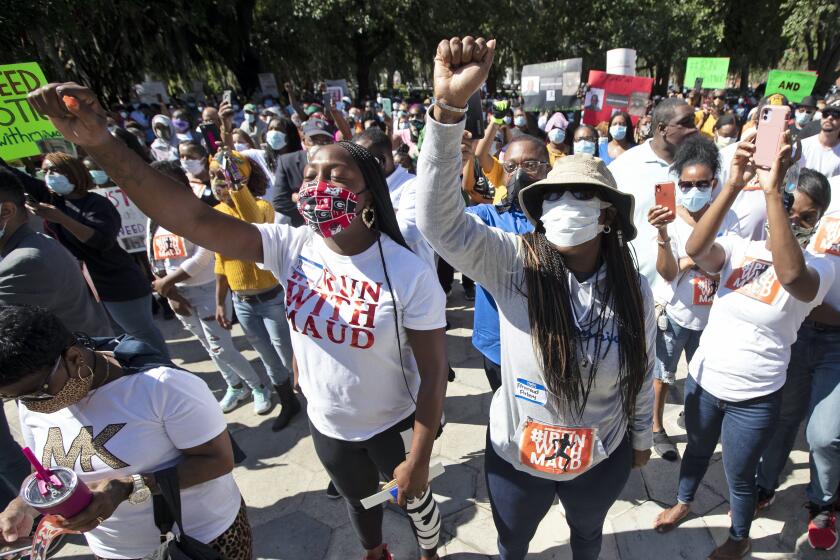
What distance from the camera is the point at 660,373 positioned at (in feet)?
10.1

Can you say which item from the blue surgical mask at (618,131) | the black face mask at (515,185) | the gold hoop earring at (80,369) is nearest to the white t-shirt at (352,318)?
the gold hoop earring at (80,369)

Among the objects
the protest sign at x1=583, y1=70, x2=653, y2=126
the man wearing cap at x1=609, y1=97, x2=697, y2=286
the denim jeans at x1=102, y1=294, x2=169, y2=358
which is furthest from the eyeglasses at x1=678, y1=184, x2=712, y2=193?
the protest sign at x1=583, y1=70, x2=653, y2=126

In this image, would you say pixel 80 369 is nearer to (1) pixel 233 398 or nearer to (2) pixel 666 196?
(2) pixel 666 196

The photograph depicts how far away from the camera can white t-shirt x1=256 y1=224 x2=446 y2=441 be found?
177cm

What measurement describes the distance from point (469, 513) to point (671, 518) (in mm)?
1110

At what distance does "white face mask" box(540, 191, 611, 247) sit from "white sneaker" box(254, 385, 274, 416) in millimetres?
3161

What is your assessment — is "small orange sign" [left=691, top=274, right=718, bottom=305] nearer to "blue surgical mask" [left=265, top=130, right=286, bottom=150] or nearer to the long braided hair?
the long braided hair

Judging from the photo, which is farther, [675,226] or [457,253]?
[675,226]

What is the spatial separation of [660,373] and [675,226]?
978 mm

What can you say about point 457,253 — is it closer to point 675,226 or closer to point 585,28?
point 675,226

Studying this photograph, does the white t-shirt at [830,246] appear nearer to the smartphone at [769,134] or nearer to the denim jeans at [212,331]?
the smartphone at [769,134]

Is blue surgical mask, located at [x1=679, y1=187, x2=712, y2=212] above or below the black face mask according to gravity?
below

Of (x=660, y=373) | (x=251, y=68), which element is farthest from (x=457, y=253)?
(x=251, y=68)

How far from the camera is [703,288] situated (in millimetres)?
2781
